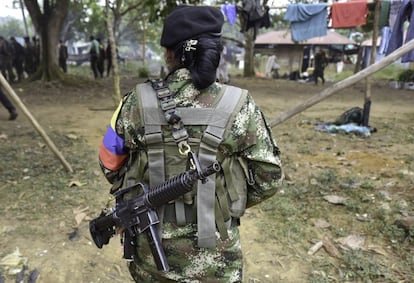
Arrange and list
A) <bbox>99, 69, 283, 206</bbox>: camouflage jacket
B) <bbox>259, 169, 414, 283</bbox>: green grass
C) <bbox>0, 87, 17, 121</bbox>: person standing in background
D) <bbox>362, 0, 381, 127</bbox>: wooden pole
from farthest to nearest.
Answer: <bbox>0, 87, 17, 121</bbox>: person standing in background → <bbox>362, 0, 381, 127</bbox>: wooden pole → <bbox>259, 169, 414, 283</bbox>: green grass → <bbox>99, 69, 283, 206</bbox>: camouflage jacket

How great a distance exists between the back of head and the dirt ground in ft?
6.31

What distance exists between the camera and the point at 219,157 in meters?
1.40

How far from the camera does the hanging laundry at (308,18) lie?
8922 millimetres

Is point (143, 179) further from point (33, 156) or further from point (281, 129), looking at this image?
point (281, 129)

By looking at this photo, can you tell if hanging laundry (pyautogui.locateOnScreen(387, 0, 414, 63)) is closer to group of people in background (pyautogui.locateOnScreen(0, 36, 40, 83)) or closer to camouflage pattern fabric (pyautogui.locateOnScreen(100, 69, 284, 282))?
camouflage pattern fabric (pyautogui.locateOnScreen(100, 69, 284, 282))

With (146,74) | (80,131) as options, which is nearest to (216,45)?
(80,131)

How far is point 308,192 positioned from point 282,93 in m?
9.46

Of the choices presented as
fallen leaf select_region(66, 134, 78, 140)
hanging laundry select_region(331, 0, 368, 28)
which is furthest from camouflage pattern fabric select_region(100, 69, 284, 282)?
hanging laundry select_region(331, 0, 368, 28)

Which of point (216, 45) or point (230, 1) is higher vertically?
point (230, 1)

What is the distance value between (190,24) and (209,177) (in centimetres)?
58

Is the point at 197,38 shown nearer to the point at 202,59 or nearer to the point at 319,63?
the point at 202,59

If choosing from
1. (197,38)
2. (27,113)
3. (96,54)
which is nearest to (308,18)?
(27,113)

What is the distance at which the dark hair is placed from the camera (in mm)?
1310

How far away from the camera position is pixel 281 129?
23.1 feet
